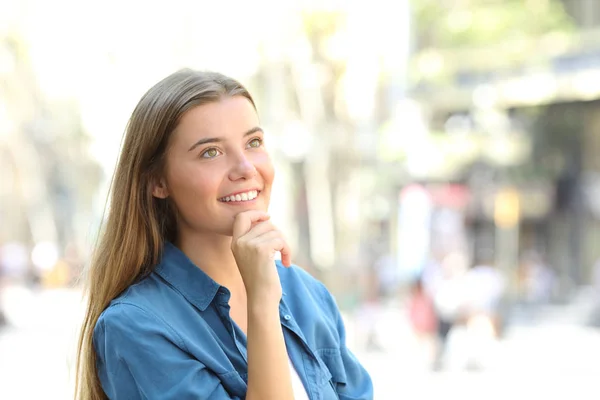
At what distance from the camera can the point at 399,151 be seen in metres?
15.9

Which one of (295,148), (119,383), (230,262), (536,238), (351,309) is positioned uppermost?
(230,262)

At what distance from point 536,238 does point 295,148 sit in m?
8.78

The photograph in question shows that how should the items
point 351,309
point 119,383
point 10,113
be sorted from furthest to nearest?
point 10,113 → point 351,309 → point 119,383

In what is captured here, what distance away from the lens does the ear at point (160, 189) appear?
1861 millimetres

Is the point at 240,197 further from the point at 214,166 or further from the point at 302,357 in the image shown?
the point at 302,357

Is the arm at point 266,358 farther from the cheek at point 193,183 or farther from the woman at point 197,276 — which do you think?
the cheek at point 193,183

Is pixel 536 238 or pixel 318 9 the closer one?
pixel 318 9

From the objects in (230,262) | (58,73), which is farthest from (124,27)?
(230,262)

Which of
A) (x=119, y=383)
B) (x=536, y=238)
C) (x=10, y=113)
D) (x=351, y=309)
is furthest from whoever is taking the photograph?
(x=10, y=113)

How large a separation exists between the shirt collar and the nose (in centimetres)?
21

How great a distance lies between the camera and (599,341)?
623 inches

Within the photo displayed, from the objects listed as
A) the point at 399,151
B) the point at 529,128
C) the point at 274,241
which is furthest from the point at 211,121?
the point at 529,128

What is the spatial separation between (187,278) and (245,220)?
189mm

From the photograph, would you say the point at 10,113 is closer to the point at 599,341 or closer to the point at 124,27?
the point at 124,27
